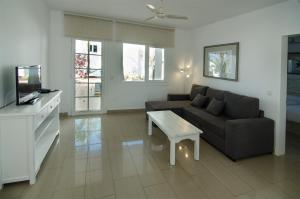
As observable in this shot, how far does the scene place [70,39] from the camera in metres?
5.13

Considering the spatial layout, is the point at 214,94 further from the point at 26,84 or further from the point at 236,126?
the point at 26,84

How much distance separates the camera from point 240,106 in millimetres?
3797

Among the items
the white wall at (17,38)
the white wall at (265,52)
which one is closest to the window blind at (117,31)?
the white wall at (17,38)

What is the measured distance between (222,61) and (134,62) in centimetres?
258

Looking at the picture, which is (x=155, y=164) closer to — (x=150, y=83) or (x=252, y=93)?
(x=252, y=93)

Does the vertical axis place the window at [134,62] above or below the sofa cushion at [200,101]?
above

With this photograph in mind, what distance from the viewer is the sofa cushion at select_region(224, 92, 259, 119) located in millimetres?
3534

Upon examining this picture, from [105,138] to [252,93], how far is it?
3213 mm

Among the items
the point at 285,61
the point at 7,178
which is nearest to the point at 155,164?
the point at 7,178

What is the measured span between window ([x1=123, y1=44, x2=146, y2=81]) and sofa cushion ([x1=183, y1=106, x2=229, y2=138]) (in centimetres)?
207

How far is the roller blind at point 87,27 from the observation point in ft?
16.3

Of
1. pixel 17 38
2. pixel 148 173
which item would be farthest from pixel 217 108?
pixel 17 38

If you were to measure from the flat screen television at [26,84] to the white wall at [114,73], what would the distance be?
2079 millimetres

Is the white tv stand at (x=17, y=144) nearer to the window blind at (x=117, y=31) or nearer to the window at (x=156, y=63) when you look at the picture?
the window blind at (x=117, y=31)
